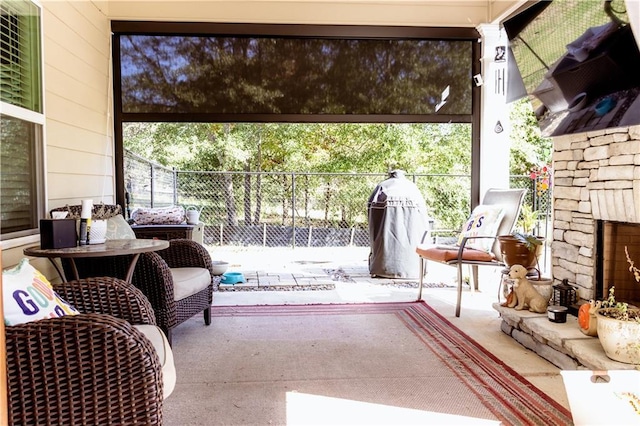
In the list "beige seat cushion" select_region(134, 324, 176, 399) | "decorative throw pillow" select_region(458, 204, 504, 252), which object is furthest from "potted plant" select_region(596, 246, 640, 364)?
"beige seat cushion" select_region(134, 324, 176, 399)

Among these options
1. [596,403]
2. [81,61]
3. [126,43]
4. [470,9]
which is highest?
[470,9]

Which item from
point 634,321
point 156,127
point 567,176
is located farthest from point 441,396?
point 156,127

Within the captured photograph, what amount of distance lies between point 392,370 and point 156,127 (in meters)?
8.85

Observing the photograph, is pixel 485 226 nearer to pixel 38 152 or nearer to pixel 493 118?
pixel 493 118

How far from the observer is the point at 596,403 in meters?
1.82

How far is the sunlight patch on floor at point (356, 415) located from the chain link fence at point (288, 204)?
19.9ft

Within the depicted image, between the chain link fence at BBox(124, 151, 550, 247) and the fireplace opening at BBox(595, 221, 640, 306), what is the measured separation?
5.57 m

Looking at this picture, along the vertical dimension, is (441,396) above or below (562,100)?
below

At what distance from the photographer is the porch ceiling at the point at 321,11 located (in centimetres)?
469

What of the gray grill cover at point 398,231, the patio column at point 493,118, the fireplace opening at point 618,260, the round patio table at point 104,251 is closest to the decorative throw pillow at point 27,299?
the round patio table at point 104,251

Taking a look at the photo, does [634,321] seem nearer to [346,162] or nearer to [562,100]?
[562,100]

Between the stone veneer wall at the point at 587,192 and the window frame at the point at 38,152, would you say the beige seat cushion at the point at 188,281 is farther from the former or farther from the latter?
the stone veneer wall at the point at 587,192

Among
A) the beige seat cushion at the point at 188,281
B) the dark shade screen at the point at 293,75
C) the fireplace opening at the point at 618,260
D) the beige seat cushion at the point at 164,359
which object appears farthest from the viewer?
the dark shade screen at the point at 293,75

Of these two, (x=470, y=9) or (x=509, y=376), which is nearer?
(x=509, y=376)
